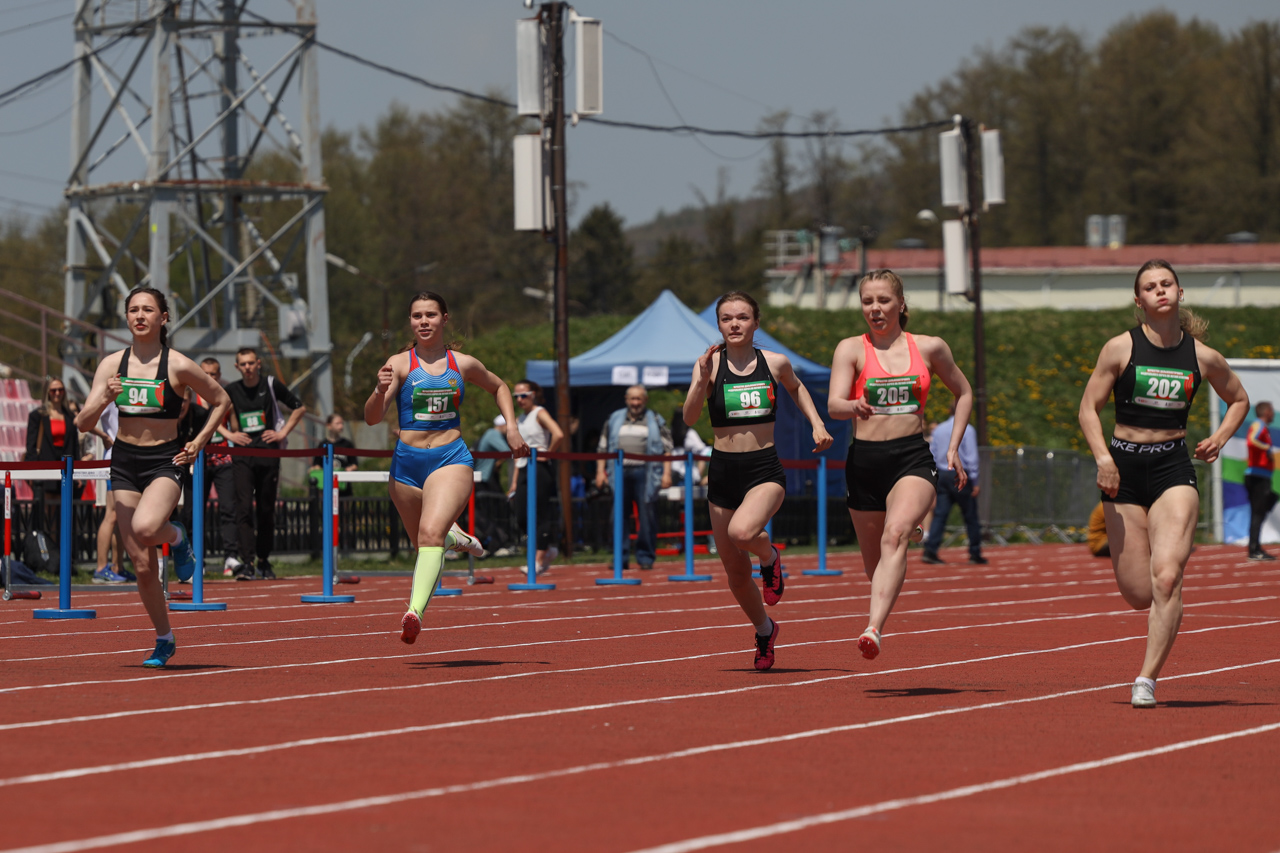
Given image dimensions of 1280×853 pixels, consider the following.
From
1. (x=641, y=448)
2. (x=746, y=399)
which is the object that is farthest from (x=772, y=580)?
(x=641, y=448)

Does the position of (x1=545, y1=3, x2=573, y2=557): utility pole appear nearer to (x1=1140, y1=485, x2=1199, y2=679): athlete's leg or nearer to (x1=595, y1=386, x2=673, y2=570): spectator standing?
(x1=595, y1=386, x2=673, y2=570): spectator standing

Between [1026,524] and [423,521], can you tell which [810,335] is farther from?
[423,521]

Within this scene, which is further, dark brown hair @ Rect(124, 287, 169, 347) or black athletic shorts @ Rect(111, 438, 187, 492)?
dark brown hair @ Rect(124, 287, 169, 347)

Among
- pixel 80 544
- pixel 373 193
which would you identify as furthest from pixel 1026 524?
pixel 373 193

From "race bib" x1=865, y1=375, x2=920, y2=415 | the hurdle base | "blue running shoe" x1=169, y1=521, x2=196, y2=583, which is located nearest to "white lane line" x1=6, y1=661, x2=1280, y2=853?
"race bib" x1=865, y1=375, x2=920, y2=415

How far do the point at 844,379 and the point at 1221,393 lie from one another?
1768mm

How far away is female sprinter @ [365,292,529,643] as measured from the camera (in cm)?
991

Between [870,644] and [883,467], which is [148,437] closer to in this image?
[883,467]

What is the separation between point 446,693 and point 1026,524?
2097 cm

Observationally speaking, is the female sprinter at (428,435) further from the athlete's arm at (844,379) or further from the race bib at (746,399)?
the athlete's arm at (844,379)

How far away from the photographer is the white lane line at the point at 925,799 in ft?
16.2

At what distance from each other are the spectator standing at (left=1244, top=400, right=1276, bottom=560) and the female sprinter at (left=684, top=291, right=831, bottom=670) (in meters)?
14.7

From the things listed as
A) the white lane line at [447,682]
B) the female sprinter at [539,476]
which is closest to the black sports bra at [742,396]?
the white lane line at [447,682]

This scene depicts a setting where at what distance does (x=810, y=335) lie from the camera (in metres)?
37.9
